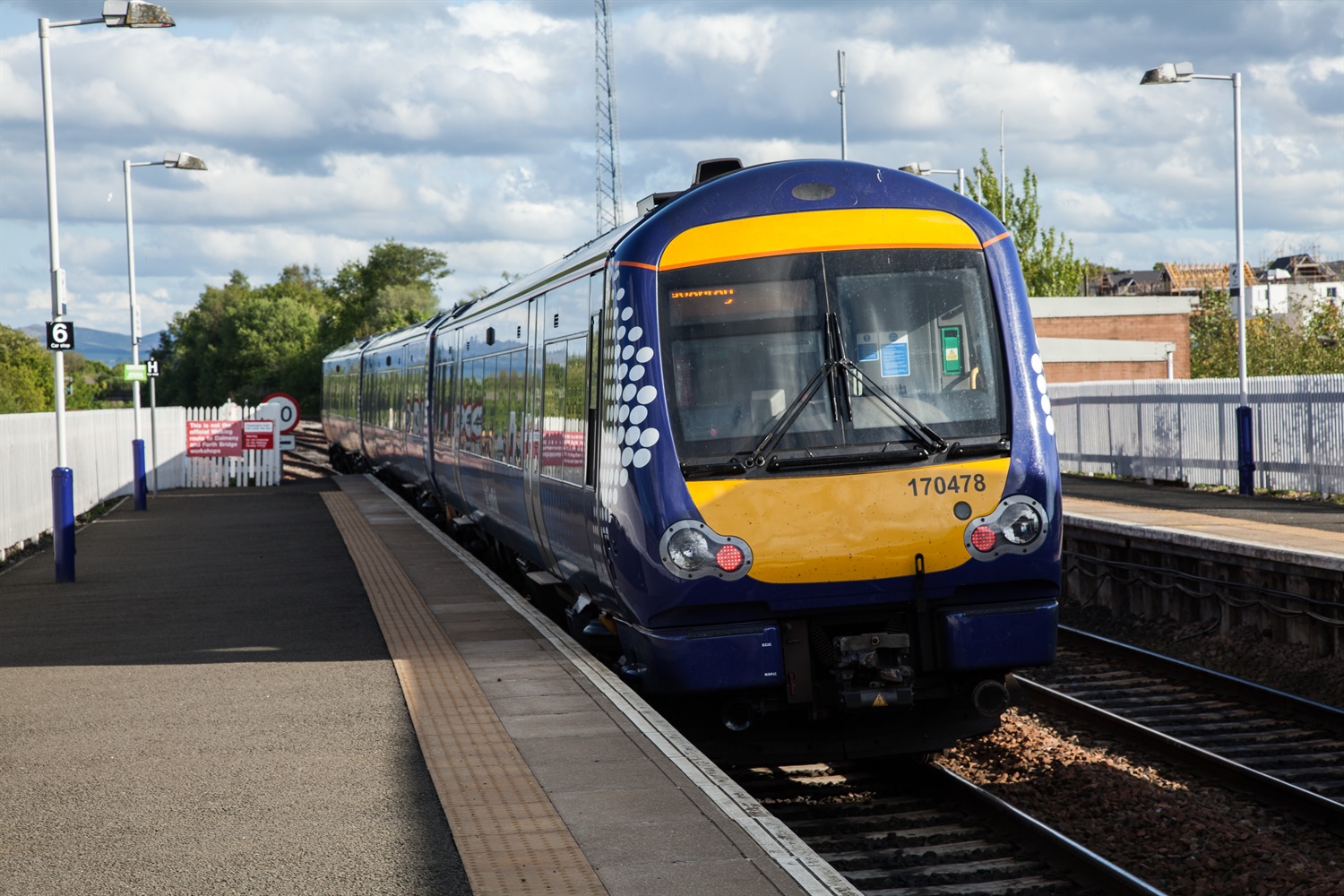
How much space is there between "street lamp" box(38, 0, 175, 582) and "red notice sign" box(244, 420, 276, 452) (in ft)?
53.3

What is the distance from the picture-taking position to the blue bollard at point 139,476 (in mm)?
26453

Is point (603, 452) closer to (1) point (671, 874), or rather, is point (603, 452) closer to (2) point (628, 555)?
(2) point (628, 555)

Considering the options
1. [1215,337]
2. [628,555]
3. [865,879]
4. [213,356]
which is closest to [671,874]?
[865,879]

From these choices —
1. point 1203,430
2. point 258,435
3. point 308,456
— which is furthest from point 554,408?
point 308,456

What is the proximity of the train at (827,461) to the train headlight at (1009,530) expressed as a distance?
0.01 metres

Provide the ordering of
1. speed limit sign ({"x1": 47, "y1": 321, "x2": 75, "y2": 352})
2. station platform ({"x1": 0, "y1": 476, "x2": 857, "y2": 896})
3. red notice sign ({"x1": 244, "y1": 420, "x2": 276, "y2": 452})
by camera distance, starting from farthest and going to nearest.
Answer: red notice sign ({"x1": 244, "y1": 420, "x2": 276, "y2": 452})
speed limit sign ({"x1": 47, "y1": 321, "x2": 75, "y2": 352})
station platform ({"x1": 0, "y1": 476, "x2": 857, "y2": 896})

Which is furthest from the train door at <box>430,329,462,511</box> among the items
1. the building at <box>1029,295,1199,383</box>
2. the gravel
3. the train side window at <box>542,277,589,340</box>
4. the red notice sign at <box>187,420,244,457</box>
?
the building at <box>1029,295,1199,383</box>

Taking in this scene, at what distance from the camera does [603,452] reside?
8336 millimetres

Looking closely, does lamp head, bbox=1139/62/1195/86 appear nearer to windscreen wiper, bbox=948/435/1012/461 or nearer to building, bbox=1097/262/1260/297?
windscreen wiper, bbox=948/435/1012/461

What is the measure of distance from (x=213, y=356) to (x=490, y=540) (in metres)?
123

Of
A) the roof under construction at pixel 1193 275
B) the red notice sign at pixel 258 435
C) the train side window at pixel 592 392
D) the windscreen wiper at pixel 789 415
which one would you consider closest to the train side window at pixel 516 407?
the train side window at pixel 592 392

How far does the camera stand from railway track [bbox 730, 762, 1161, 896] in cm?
666

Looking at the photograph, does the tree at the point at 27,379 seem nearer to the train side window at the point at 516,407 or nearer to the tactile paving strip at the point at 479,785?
the train side window at the point at 516,407

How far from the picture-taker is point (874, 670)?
7.61 m
